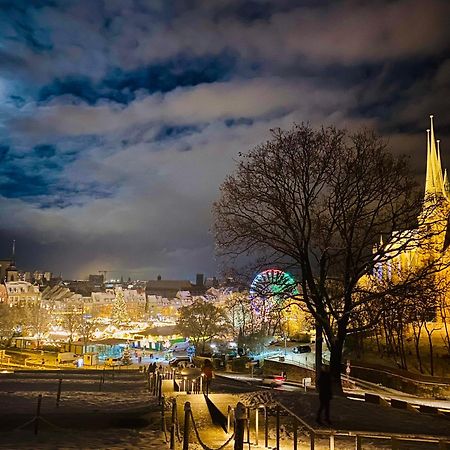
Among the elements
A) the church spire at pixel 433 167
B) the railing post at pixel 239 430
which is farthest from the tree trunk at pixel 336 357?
the church spire at pixel 433 167

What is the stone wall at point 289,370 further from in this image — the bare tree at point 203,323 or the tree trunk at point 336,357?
the bare tree at point 203,323

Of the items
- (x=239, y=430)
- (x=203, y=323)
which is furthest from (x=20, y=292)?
(x=239, y=430)

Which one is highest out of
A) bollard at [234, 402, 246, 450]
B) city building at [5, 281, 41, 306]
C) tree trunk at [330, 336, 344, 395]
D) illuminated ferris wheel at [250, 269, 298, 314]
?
city building at [5, 281, 41, 306]

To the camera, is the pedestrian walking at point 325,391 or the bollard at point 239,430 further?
the pedestrian walking at point 325,391

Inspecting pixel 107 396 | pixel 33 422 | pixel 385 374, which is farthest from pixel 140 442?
pixel 385 374

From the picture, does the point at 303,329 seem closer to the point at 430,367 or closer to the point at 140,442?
the point at 430,367

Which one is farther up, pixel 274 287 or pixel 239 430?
pixel 274 287

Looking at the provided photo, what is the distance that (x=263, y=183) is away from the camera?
75.5 feet

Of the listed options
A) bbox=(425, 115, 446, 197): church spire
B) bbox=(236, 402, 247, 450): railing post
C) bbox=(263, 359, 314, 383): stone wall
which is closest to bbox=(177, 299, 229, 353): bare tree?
bbox=(263, 359, 314, 383): stone wall

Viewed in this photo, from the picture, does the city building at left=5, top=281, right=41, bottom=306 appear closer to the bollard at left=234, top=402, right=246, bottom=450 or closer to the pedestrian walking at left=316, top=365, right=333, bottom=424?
the pedestrian walking at left=316, top=365, right=333, bottom=424

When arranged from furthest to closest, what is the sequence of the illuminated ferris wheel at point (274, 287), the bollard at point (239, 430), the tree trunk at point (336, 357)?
1. the illuminated ferris wheel at point (274, 287)
2. the tree trunk at point (336, 357)
3. the bollard at point (239, 430)

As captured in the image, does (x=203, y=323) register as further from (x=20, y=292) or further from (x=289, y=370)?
(x=20, y=292)

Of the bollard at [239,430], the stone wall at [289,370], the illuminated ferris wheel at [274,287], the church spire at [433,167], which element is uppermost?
the church spire at [433,167]

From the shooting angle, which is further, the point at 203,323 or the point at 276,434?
the point at 203,323
